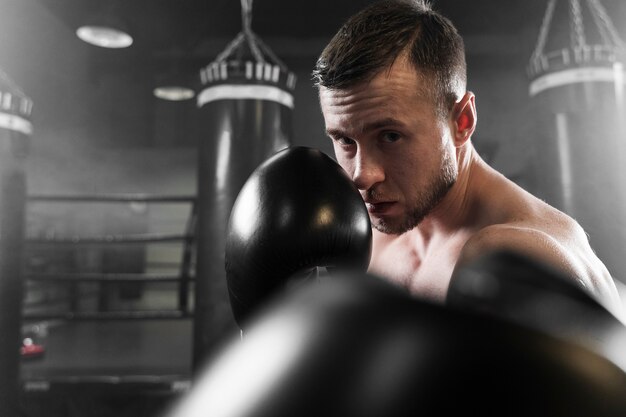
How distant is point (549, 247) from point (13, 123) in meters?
2.73

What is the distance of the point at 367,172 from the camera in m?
0.97

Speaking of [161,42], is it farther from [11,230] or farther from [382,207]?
[382,207]

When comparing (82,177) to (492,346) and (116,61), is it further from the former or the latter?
(492,346)

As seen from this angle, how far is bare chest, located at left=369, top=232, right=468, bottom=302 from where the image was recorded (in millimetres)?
1017

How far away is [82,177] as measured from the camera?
251 inches

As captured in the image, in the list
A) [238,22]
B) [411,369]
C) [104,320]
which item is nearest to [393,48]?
[411,369]

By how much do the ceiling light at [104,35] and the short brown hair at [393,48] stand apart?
3170mm

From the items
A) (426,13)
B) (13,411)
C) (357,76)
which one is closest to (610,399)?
(357,76)

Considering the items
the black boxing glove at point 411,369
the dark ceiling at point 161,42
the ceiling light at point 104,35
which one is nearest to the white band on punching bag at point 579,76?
the dark ceiling at point 161,42

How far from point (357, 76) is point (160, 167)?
623cm

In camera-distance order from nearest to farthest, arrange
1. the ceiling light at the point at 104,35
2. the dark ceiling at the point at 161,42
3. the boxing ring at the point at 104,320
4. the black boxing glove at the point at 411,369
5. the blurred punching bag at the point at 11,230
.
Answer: the black boxing glove at the point at 411,369
the blurred punching bag at the point at 11,230
the boxing ring at the point at 104,320
the ceiling light at the point at 104,35
the dark ceiling at the point at 161,42

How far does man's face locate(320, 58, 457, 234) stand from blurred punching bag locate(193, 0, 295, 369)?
4.83ft

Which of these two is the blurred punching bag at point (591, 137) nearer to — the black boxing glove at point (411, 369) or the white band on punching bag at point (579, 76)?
the white band on punching bag at point (579, 76)

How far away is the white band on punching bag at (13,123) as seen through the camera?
2.63 meters
